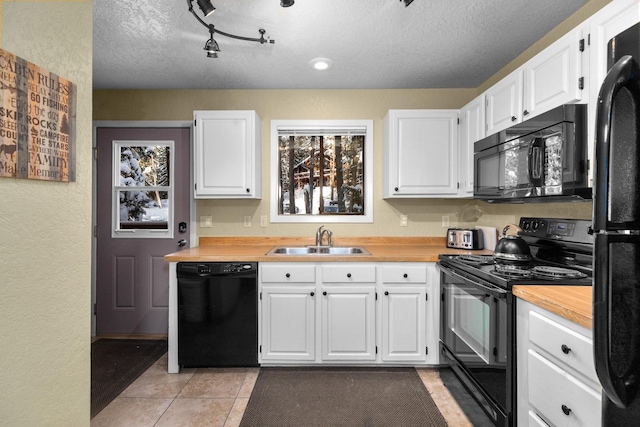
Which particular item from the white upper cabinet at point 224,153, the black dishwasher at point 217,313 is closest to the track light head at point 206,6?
the white upper cabinet at point 224,153

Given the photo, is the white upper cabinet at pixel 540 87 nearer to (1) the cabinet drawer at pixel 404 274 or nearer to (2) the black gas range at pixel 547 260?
(2) the black gas range at pixel 547 260

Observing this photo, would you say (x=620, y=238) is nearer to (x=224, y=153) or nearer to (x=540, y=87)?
(x=540, y=87)

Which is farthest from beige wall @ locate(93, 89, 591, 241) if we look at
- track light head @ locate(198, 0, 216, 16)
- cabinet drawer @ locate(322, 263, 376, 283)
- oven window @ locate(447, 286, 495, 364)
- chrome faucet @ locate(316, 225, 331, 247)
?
track light head @ locate(198, 0, 216, 16)

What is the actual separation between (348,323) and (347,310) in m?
0.10

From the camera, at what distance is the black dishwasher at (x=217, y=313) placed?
2543 millimetres

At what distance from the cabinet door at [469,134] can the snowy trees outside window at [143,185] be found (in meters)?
2.72

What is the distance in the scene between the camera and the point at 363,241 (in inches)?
127

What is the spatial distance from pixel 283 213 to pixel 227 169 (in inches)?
27.7

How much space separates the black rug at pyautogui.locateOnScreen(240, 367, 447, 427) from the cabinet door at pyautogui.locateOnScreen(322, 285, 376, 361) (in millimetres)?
158

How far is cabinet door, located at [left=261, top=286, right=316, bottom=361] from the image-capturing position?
256 centimetres

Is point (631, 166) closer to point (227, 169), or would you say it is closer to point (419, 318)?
point (419, 318)

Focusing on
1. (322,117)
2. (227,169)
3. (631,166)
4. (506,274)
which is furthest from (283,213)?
(631,166)

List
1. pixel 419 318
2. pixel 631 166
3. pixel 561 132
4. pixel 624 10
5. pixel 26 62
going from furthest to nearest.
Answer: pixel 419 318 → pixel 561 132 → pixel 624 10 → pixel 26 62 → pixel 631 166

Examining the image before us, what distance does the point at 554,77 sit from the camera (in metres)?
1.76
